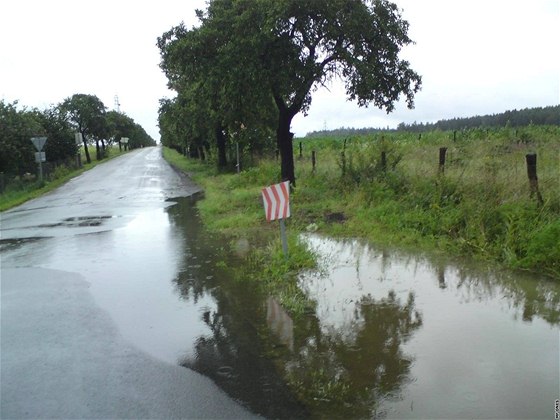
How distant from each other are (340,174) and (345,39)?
4.23m

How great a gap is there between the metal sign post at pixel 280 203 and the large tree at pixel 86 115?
5258 cm

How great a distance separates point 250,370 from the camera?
176 inches

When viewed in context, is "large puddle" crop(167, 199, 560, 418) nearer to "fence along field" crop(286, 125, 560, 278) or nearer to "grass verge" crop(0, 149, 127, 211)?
"fence along field" crop(286, 125, 560, 278)

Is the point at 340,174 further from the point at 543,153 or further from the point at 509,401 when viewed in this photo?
the point at 509,401

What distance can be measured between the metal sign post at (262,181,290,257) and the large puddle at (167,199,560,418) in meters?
0.92

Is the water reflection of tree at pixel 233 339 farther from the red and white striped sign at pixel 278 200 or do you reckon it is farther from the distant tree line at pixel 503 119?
the distant tree line at pixel 503 119

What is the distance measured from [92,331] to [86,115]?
56629mm

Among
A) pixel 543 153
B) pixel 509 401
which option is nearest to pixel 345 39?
pixel 543 153

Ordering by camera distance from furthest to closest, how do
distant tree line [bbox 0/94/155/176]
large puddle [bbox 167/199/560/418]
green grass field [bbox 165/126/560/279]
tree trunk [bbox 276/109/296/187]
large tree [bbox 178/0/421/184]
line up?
distant tree line [bbox 0/94/155/176] < tree trunk [bbox 276/109/296/187] < large tree [bbox 178/0/421/184] < green grass field [bbox 165/126/560/279] < large puddle [bbox 167/199/560/418]

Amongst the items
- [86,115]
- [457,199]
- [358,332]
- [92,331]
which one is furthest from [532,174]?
[86,115]

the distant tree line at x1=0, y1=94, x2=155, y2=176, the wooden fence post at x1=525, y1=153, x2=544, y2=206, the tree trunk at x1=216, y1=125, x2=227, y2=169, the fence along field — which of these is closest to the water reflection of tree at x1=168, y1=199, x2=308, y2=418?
the fence along field

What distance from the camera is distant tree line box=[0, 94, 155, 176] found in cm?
2814

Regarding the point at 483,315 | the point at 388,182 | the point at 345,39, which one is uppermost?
the point at 345,39

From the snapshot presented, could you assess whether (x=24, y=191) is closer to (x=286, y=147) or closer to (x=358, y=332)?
(x=286, y=147)
